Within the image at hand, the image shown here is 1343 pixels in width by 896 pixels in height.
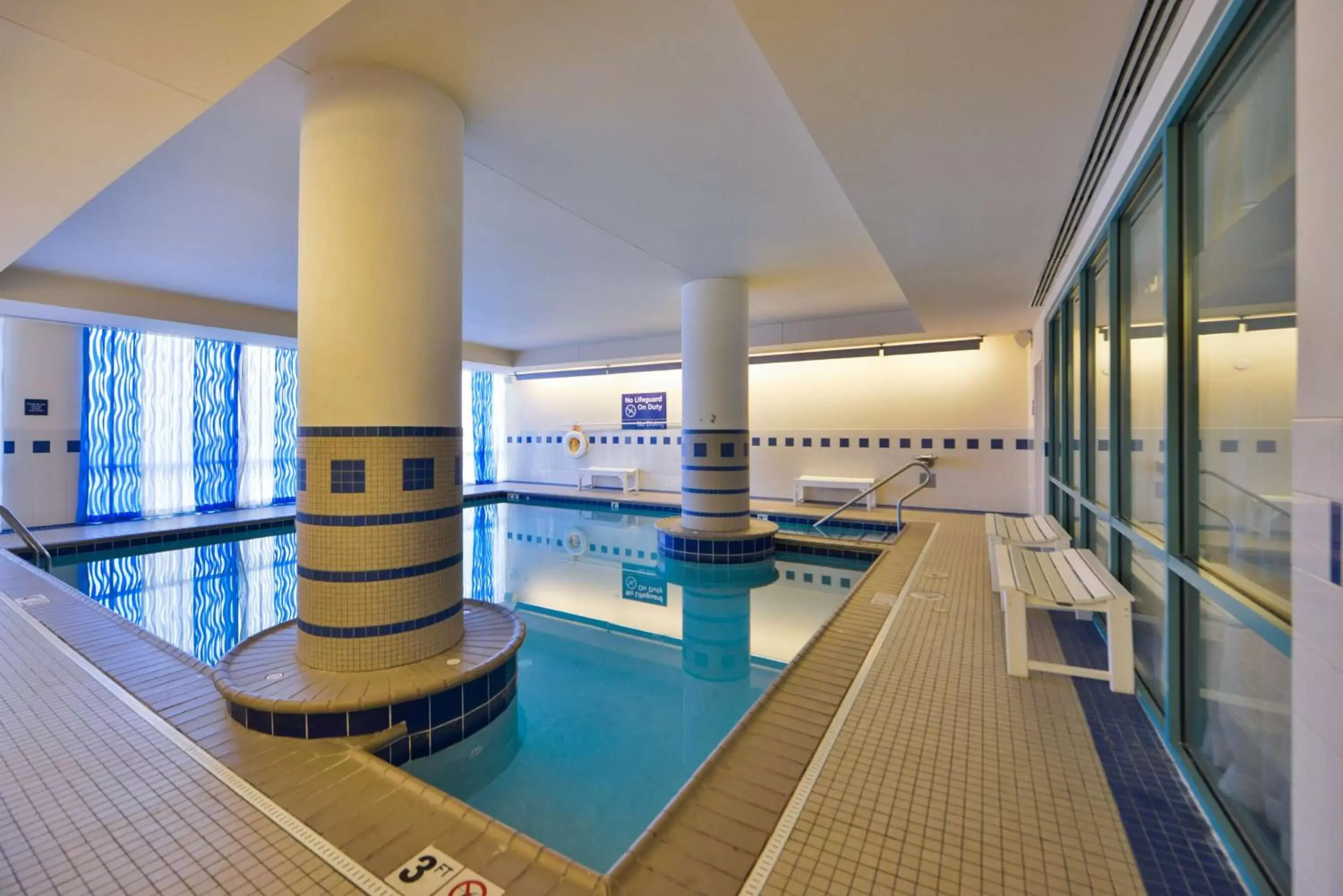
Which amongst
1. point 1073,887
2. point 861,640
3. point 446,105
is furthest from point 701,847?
point 446,105

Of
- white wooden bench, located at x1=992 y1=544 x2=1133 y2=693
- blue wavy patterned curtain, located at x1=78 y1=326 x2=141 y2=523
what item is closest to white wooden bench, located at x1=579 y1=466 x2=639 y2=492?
blue wavy patterned curtain, located at x1=78 y1=326 x2=141 y2=523

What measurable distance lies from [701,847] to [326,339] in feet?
7.53

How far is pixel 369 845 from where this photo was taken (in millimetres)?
1481

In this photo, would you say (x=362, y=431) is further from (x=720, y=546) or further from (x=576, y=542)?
(x=576, y=542)

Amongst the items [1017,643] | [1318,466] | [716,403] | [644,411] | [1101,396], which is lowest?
[1017,643]

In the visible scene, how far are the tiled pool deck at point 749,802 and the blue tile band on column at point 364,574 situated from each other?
0.56 metres

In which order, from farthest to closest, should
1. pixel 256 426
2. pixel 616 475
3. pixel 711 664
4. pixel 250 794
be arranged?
1. pixel 616 475
2. pixel 256 426
3. pixel 711 664
4. pixel 250 794

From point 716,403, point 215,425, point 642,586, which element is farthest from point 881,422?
point 215,425

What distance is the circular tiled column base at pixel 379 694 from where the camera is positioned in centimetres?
209

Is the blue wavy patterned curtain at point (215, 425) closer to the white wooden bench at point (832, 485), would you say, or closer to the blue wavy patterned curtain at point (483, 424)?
the blue wavy patterned curtain at point (483, 424)

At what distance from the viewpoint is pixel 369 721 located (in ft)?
7.00

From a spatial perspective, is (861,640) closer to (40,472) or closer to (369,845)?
(369,845)

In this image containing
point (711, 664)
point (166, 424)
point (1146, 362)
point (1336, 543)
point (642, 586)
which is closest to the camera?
point (1336, 543)

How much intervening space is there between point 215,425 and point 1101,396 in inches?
390
